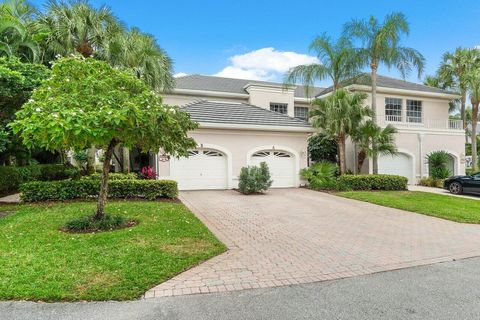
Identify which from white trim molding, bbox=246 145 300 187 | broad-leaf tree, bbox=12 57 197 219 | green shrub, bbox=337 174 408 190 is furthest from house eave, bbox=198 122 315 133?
broad-leaf tree, bbox=12 57 197 219

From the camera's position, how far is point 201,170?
16.6 m

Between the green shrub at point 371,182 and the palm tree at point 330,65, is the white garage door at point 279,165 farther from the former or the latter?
the palm tree at point 330,65

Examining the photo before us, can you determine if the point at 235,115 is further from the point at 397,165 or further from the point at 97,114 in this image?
the point at 397,165

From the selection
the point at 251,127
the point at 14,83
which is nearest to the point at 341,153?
the point at 251,127

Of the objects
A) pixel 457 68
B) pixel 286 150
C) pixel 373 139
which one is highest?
pixel 457 68

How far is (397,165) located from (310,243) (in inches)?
682

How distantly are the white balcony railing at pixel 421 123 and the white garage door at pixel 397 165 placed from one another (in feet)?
7.77

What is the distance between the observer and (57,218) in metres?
8.77

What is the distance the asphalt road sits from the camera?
3793mm

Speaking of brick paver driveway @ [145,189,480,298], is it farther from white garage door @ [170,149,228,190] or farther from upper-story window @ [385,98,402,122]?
upper-story window @ [385,98,402,122]

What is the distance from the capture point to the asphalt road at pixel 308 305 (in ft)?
12.4

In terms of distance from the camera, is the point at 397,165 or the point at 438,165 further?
the point at 397,165

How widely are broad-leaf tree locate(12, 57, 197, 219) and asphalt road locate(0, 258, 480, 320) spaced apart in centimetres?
334

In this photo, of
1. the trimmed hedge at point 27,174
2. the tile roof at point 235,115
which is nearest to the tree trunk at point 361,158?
the tile roof at point 235,115
